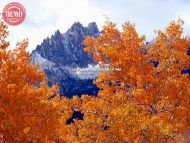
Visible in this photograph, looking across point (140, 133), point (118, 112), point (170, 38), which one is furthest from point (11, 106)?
point (170, 38)

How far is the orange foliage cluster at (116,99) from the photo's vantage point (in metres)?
17.4

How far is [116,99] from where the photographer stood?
1991 cm

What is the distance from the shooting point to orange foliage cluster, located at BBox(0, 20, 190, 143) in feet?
57.2

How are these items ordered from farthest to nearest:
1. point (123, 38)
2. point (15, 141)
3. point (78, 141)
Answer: point (123, 38) → point (78, 141) → point (15, 141)

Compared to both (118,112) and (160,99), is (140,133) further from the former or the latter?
(160,99)

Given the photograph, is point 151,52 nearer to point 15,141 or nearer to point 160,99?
point 160,99

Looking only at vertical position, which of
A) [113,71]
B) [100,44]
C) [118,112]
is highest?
[100,44]

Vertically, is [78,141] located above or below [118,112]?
below

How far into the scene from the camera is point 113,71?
24.1m

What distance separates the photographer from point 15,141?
16.9 metres

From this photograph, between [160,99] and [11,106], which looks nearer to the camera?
[11,106]

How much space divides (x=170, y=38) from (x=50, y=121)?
9979 millimetres

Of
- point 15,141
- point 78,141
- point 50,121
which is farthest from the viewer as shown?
point 78,141

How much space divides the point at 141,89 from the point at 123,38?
325cm
